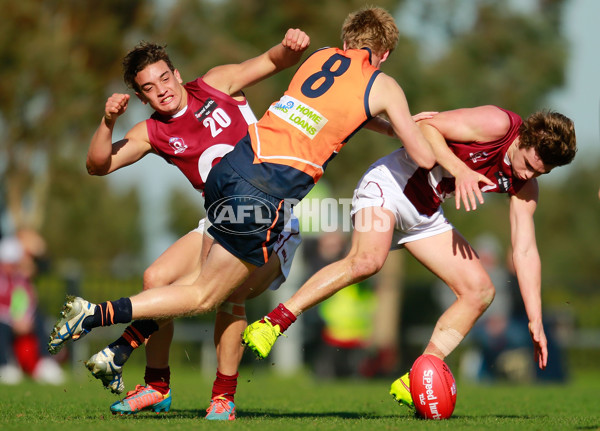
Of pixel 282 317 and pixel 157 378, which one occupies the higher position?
pixel 282 317

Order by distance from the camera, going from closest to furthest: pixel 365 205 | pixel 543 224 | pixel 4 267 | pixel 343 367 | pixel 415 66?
pixel 365 205 < pixel 4 267 < pixel 343 367 < pixel 415 66 < pixel 543 224

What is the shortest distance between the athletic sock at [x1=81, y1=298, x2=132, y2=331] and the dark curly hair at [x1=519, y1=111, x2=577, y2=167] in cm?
279

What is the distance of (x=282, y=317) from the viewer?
534cm

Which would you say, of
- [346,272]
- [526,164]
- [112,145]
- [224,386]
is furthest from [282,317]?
[526,164]

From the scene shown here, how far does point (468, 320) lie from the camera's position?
5.93 m

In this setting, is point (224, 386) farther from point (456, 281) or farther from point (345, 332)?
point (345, 332)

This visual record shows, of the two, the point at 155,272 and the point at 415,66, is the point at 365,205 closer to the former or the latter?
the point at 155,272

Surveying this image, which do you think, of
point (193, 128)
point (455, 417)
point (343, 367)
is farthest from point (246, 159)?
point (343, 367)

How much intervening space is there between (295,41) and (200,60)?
13.3m

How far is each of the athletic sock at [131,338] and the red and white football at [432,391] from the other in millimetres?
1813

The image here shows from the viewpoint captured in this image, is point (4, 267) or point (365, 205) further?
point (4, 267)

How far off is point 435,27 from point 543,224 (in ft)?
94.3

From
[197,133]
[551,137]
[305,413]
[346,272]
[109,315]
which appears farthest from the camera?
[305,413]

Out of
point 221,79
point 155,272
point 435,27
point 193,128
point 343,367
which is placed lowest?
point 343,367
